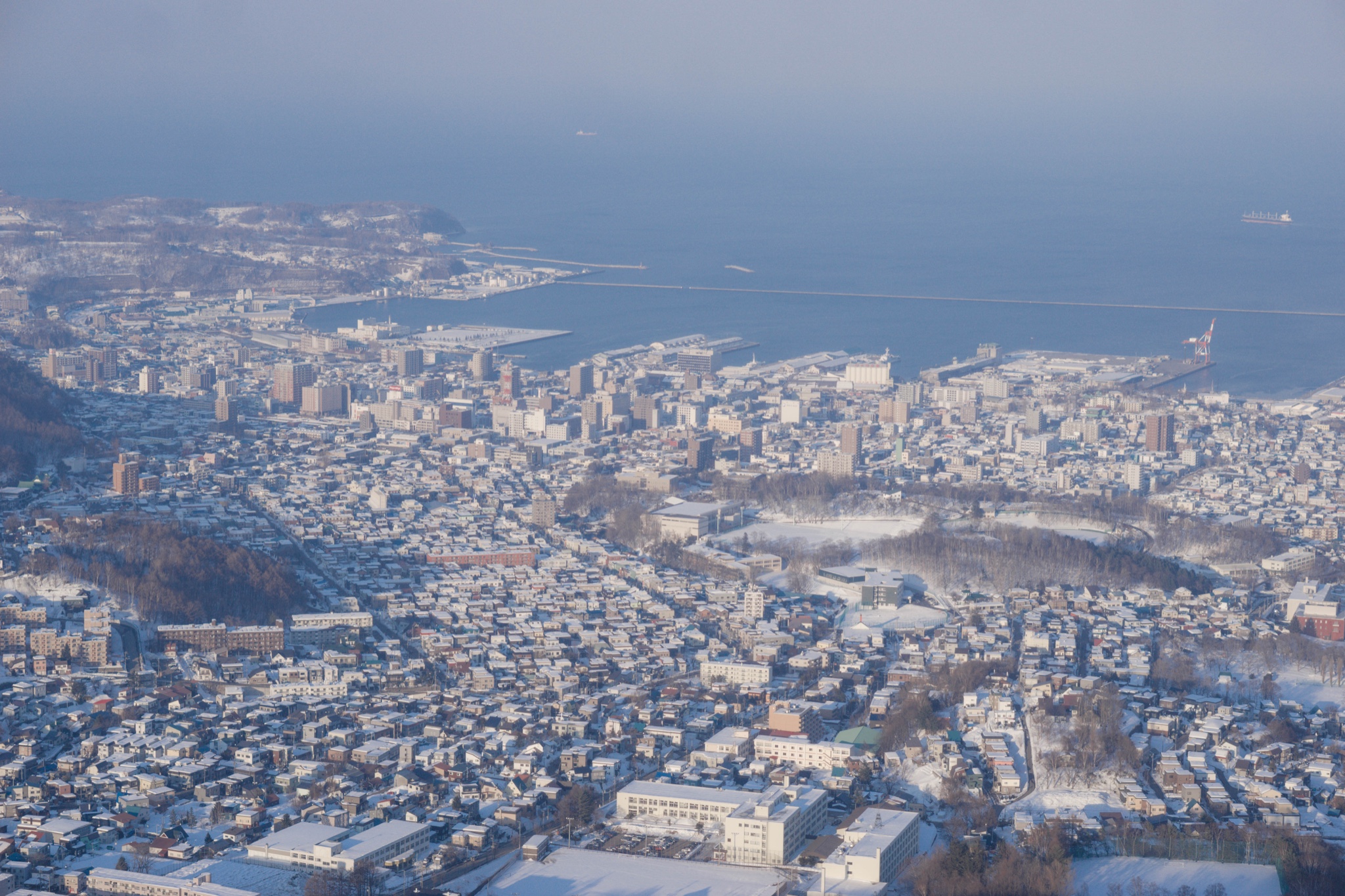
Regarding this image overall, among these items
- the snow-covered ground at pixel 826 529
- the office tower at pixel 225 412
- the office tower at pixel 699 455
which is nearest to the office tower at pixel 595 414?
the office tower at pixel 699 455

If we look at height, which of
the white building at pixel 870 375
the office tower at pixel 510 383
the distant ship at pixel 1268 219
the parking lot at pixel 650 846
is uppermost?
the distant ship at pixel 1268 219

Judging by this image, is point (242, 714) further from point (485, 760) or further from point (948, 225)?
point (948, 225)

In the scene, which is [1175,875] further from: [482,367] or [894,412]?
[482,367]

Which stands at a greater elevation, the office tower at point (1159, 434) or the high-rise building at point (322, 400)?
the office tower at point (1159, 434)

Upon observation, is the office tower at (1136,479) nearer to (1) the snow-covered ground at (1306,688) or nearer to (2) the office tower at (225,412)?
(1) the snow-covered ground at (1306,688)

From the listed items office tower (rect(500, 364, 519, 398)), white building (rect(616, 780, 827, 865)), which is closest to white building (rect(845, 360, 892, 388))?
office tower (rect(500, 364, 519, 398))

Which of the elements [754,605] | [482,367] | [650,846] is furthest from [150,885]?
[482,367]

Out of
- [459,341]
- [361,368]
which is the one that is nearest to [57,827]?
[361,368]

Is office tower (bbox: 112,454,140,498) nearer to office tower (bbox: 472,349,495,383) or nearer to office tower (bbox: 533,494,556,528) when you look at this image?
office tower (bbox: 533,494,556,528)
